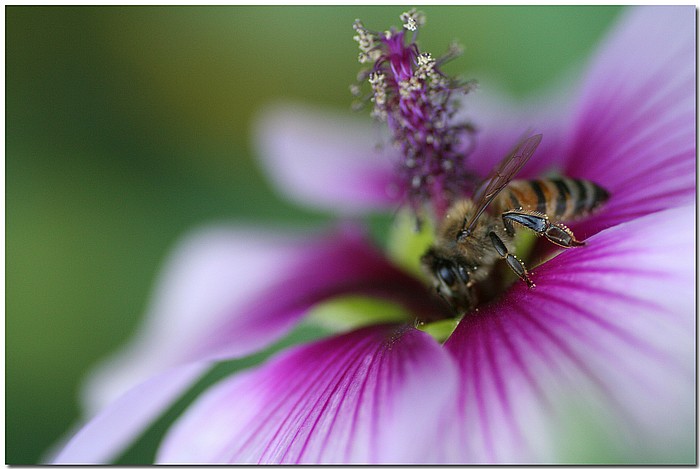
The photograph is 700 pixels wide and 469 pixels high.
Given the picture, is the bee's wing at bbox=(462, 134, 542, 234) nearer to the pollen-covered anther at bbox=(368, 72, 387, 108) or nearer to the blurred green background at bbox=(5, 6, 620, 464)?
the pollen-covered anther at bbox=(368, 72, 387, 108)

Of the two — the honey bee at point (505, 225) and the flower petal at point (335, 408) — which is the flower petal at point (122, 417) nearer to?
the flower petal at point (335, 408)

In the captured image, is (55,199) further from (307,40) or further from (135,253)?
(307,40)

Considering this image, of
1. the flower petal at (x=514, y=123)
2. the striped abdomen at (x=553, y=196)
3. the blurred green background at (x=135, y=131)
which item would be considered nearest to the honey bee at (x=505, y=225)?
the striped abdomen at (x=553, y=196)

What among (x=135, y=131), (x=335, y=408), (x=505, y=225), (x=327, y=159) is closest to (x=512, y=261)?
(x=505, y=225)

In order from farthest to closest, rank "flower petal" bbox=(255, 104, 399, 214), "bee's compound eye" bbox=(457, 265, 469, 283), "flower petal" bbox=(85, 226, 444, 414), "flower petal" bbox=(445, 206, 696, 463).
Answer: "flower petal" bbox=(255, 104, 399, 214), "flower petal" bbox=(85, 226, 444, 414), "bee's compound eye" bbox=(457, 265, 469, 283), "flower petal" bbox=(445, 206, 696, 463)

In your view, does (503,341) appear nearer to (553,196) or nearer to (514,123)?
(553,196)

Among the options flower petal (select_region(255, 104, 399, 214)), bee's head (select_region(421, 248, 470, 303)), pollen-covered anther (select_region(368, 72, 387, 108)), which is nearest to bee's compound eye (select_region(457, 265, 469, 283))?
bee's head (select_region(421, 248, 470, 303))

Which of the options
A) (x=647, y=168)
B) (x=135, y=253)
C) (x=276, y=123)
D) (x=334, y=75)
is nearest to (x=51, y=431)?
(x=135, y=253)
